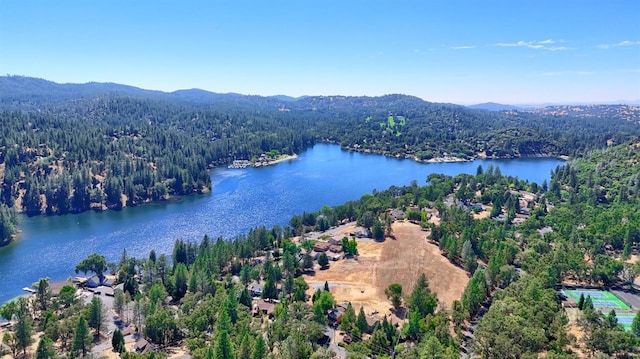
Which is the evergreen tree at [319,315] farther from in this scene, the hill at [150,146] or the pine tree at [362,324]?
the hill at [150,146]

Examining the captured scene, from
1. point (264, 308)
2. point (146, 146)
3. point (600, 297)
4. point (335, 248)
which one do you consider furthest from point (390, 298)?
point (146, 146)

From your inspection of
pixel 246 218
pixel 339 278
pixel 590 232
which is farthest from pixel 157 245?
pixel 590 232

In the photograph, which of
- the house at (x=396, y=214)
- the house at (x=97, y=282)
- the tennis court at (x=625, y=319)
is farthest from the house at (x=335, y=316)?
the house at (x=396, y=214)

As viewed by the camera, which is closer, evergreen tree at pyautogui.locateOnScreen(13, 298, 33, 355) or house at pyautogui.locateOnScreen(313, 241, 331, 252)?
evergreen tree at pyautogui.locateOnScreen(13, 298, 33, 355)

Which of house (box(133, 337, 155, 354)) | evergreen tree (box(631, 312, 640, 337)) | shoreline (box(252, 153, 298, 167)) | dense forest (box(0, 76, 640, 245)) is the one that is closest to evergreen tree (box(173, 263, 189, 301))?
house (box(133, 337, 155, 354))

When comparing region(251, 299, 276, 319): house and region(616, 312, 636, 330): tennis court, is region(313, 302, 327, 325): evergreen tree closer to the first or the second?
region(251, 299, 276, 319): house
